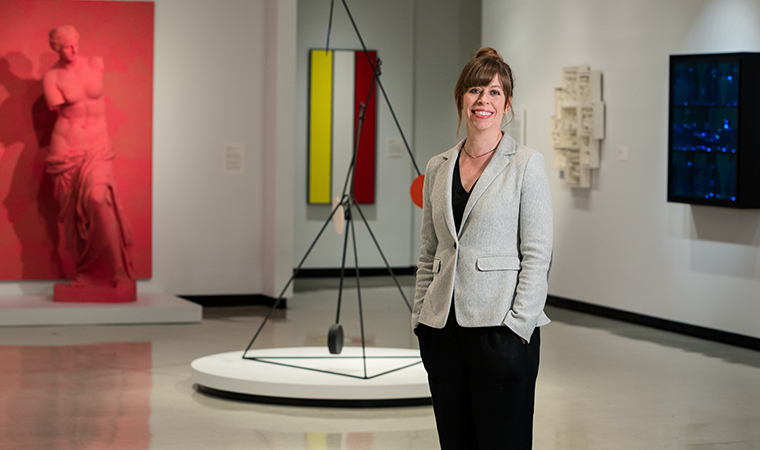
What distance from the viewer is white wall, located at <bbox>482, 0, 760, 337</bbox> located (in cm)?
725

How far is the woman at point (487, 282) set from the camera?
2404 mm

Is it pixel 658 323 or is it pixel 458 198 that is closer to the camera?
pixel 458 198

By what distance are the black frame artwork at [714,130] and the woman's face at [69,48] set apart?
5073 millimetres

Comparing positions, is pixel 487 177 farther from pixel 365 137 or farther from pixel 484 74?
pixel 365 137

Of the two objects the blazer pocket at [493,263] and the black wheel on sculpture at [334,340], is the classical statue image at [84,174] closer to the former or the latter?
the black wheel on sculpture at [334,340]

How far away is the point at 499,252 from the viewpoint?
2432mm

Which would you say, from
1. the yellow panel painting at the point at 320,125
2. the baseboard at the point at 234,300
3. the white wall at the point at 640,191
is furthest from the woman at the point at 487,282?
the yellow panel painting at the point at 320,125

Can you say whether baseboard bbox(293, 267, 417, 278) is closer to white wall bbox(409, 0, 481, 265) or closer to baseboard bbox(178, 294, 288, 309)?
white wall bbox(409, 0, 481, 265)

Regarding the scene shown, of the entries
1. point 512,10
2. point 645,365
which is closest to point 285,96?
point 512,10

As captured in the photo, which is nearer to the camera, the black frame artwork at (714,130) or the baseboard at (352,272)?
the black frame artwork at (714,130)

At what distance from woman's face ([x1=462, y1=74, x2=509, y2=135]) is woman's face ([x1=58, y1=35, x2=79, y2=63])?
6.39 meters

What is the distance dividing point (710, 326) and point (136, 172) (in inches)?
211

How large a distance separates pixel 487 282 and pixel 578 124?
685 centimetres

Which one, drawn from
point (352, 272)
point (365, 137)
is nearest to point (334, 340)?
point (365, 137)
